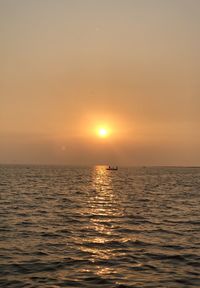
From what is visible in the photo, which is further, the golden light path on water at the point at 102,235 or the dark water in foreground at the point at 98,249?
the golden light path on water at the point at 102,235

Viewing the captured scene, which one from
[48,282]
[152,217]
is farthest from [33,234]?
[152,217]

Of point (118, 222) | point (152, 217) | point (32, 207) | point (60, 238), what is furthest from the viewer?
point (32, 207)

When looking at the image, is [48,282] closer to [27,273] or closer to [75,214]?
[27,273]

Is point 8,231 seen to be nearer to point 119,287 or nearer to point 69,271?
point 69,271

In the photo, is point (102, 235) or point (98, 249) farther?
point (102, 235)

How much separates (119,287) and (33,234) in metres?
11.4

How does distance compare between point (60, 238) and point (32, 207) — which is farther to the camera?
point (32, 207)

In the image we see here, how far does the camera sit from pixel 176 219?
32375 mm

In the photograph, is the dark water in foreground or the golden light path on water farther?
the golden light path on water

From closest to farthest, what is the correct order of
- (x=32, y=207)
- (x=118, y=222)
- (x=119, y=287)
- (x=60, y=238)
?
(x=119, y=287), (x=60, y=238), (x=118, y=222), (x=32, y=207)

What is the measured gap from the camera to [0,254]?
19203 mm

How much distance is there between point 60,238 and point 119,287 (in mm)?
9722

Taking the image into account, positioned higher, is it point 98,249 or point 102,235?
point 102,235

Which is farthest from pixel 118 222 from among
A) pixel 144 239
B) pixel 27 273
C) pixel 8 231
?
pixel 27 273
